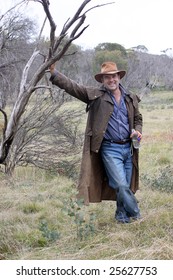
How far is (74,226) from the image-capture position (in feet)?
17.1

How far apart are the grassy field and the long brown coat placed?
27 centimetres

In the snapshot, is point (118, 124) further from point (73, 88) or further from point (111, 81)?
point (73, 88)

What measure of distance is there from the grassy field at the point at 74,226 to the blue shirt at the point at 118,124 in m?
0.86

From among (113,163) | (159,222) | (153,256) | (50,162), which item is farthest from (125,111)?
(50,162)

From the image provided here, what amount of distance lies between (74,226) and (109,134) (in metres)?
1.12

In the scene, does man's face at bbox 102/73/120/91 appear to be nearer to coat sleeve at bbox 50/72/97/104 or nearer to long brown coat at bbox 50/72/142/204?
long brown coat at bbox 50/72/142/204

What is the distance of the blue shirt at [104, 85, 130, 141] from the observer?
497 centimetres

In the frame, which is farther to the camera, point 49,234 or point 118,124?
point 118,124

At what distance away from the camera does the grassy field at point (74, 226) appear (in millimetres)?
4297

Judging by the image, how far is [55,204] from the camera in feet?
21.5

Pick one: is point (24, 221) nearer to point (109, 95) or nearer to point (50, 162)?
point (109, 95)

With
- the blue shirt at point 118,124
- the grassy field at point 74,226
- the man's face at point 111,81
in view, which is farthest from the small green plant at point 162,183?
the man's face at point 111,81

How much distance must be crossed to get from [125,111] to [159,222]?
130cm

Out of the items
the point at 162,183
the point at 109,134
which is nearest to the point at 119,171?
the point at 109,134
